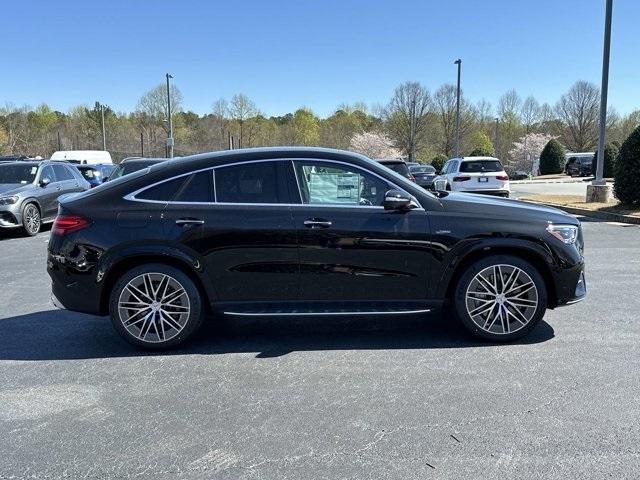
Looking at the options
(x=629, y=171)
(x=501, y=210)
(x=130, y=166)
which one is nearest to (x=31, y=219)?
(x=130, y=166)

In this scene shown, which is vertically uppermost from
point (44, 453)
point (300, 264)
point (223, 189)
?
point (223, 189)

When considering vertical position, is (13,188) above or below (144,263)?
above

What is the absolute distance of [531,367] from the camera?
418 centimetres

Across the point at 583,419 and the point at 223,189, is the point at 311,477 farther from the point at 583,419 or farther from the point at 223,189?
the point at 223,189

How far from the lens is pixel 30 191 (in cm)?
1210

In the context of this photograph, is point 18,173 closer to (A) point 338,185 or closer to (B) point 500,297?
(A) point 338,185

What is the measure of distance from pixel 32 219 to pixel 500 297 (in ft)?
35.7

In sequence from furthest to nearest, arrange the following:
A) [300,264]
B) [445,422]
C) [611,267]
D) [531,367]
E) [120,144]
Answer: [120,144] → [611,267] → [300,264] → [531,367] → [445,422]

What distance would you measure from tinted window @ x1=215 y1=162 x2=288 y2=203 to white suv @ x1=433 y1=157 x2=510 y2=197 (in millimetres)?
13766

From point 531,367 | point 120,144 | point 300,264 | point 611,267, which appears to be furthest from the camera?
point 120,144

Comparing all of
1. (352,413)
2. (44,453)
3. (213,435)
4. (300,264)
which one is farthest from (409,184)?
(44,453)

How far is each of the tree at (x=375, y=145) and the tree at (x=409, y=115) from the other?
2.57 m

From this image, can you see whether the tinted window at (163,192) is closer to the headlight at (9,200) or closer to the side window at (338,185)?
the side window at (338,185)

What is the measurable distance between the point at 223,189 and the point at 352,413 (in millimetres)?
2205
